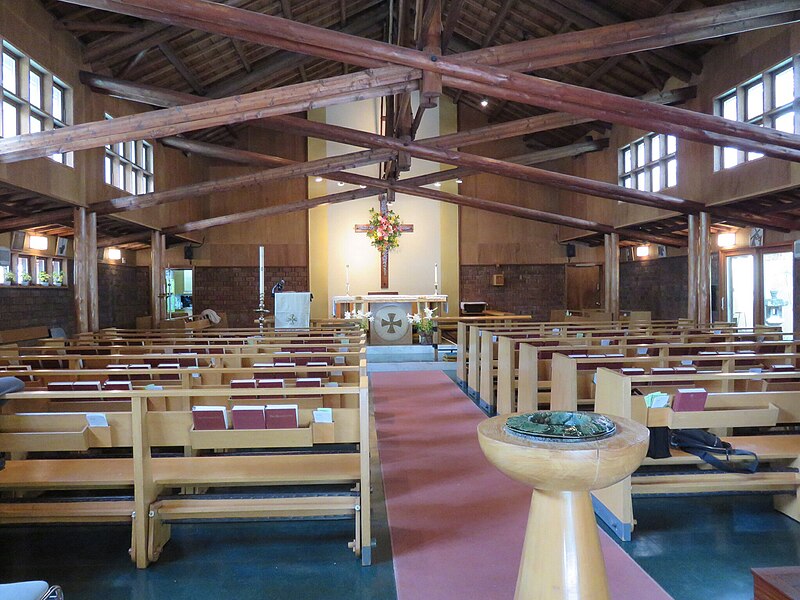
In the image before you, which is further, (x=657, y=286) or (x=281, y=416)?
(x=657, y=286)

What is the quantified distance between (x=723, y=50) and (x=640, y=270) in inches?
240

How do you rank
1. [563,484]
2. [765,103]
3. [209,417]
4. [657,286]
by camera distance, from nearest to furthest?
1. [563,484]
2. [209,417]
3. [765,103]
4. [657,286]

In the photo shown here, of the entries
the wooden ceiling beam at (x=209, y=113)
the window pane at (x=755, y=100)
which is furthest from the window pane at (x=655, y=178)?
the wooden ceiling beam at (x=209, y=113)

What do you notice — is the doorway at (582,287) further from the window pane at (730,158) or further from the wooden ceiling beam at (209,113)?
the wooden ceiling beam at (209,113)

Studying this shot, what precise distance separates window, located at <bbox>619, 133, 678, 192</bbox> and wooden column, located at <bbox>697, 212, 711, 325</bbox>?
1578 mm

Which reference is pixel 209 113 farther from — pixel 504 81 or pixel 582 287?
pixel 582 287

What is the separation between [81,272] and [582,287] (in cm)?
1330

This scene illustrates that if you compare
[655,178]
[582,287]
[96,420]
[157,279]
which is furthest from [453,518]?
[582,287]

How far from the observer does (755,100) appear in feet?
27.8

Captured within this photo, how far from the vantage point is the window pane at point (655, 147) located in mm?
11219

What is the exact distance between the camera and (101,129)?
20.0 ft

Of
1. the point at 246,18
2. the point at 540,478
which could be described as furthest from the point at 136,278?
the point at 540,478

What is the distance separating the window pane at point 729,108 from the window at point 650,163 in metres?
0.91

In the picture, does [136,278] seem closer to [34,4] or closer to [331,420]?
[34,4]
